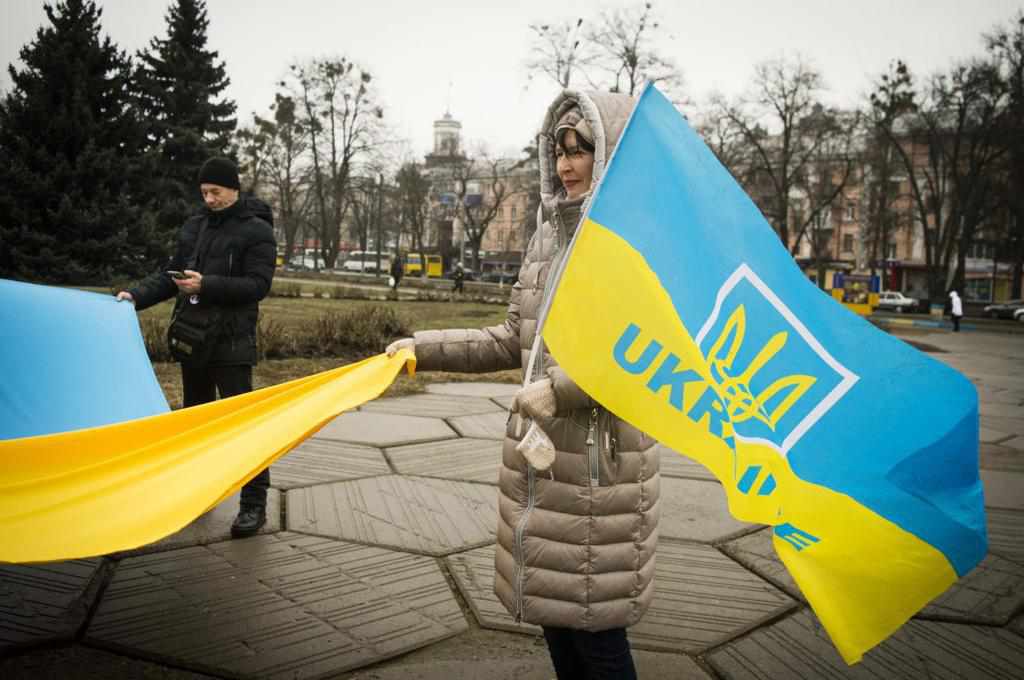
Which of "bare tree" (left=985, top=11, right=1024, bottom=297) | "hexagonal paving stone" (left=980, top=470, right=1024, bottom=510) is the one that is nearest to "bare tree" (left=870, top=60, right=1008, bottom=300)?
"bare tree" (left=985, top=11, right=1024, bottom=297)

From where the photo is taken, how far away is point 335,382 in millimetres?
2750

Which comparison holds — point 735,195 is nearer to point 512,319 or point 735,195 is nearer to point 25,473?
point 512,319

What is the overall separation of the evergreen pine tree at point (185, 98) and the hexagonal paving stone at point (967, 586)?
2832 cm

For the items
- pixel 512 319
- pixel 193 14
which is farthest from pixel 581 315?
pixel 193 14

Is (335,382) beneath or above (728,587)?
above

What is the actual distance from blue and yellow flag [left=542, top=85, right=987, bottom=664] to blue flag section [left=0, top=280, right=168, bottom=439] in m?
2.44

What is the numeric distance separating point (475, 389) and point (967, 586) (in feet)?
19.7

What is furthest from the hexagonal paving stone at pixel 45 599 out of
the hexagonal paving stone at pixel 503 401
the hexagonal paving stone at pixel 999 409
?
the hexagonal paving stone at pixel 999 409

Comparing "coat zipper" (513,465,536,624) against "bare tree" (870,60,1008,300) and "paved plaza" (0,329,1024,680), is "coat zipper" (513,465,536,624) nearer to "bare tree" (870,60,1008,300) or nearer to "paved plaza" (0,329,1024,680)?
"paved plaza" (0,329,1024,680)

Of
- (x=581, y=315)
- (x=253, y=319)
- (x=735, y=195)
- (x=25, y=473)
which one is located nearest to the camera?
(x=581, y=315)

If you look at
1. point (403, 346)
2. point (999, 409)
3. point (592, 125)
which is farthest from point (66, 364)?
point (999, 409)

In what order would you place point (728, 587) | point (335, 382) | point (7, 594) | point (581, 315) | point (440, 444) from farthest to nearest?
point (440, 444) < point (728, 587) < point (7, 594) < point (335, 382) < point (581, 315)

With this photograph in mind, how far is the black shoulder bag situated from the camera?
12.8 ft

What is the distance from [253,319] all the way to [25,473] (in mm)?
1731
